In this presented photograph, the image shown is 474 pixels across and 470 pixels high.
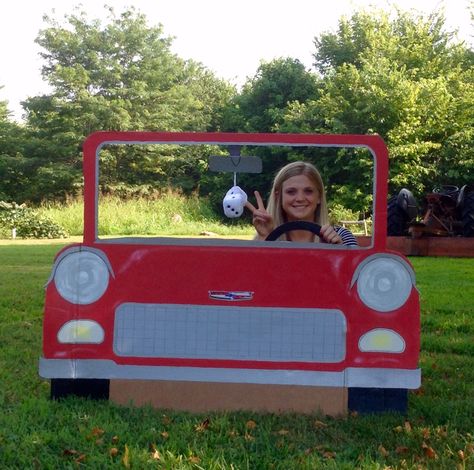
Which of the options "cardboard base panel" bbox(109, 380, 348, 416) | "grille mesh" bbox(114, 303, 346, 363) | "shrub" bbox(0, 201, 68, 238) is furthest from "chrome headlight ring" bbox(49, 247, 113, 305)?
"shrub" bbox(0, 201, 68, 238)

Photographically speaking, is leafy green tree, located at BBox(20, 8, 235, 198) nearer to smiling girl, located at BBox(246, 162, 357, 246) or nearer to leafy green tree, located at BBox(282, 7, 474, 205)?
leafy green tree, located at BBox(282, 7, 474, 205)

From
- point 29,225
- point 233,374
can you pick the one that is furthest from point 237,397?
point 29,225

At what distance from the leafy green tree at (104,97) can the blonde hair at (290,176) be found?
32.3 m

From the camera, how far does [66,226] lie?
78.3 feet

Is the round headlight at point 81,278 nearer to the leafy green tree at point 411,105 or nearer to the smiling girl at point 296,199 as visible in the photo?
the smiling girl at point 296,199

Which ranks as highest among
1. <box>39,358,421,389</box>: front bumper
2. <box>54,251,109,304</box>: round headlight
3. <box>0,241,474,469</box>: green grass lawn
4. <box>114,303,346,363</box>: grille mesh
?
<box>54,251,109,304</box>: round headlight

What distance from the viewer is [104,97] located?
39906 millimetres

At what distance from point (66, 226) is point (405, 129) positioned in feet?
44.1

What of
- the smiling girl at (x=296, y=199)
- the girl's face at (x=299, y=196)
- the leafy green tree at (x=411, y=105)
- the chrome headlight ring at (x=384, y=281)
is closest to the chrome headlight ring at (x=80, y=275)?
the chrome headlight ring at (x=384, y=281)

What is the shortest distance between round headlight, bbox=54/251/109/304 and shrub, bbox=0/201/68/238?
19.7 metres

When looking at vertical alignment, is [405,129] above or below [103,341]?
above

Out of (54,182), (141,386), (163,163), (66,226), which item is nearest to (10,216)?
(66,226)

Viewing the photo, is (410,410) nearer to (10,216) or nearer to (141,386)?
(141,386)

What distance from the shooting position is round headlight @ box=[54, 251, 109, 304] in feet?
9.07
